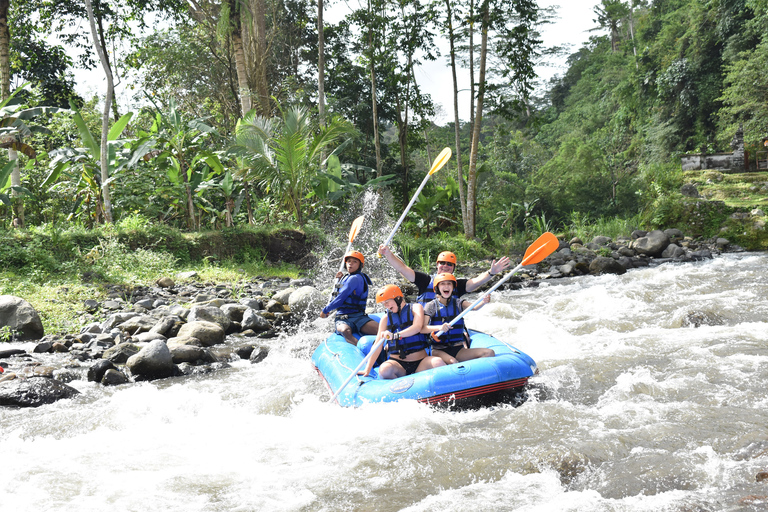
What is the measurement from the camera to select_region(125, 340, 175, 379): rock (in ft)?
18.5

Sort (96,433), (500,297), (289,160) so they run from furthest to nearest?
(289,160), (500,297), (96,433)

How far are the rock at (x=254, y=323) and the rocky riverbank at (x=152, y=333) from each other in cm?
1

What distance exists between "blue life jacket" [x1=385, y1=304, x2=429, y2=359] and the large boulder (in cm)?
447

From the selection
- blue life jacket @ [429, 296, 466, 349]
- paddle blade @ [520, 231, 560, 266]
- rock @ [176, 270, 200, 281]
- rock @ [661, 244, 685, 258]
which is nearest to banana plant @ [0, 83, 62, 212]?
rock @ [176, 270, 200, 281]

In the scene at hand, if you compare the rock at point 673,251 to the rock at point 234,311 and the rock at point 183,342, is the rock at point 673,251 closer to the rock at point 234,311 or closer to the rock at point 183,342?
the rock at point 234,311

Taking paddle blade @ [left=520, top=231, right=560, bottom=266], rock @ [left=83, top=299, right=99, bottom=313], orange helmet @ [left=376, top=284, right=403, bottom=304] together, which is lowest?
rock @ [left=83, top=299, right=99, bottom=313]

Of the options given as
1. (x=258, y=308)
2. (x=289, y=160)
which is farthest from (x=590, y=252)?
(x=258, y=308)

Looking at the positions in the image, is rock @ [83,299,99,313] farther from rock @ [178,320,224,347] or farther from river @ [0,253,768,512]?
river @ [0,253,768,512]

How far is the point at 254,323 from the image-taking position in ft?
24.7

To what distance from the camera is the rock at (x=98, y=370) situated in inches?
218

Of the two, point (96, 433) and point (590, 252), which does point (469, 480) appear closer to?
point (96, 433)

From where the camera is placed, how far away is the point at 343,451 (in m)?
3.88

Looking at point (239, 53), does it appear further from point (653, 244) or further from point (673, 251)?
point (673, 251)

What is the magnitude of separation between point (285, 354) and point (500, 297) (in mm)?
4450
